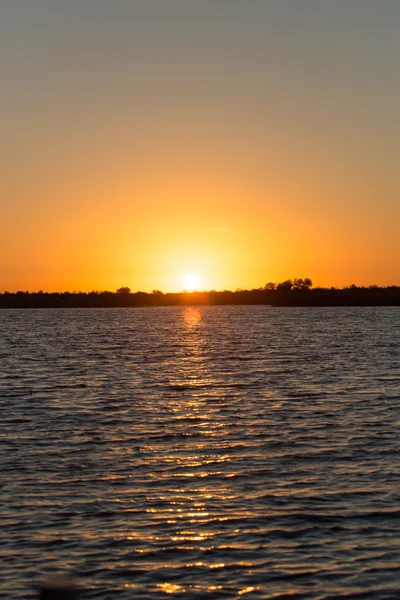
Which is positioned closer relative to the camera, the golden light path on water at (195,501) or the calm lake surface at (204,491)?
the calm lake surface at (204,491)

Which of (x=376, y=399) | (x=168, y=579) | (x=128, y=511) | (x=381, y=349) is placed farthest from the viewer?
(x=381, y=349)

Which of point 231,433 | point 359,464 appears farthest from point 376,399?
point 359,464

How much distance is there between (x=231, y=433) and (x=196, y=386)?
15699 millimetres

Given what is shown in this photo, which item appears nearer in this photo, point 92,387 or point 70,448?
point 70,448

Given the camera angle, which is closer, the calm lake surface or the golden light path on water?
the calm lake surface

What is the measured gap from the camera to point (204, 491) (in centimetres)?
1798

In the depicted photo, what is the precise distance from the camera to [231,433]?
25.3 metres

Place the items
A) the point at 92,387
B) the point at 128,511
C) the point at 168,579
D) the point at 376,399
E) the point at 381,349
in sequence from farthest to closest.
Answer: the point at 381,349
the point at 92,387
the point at 376,399
the point at 128,511
the point at 168,579

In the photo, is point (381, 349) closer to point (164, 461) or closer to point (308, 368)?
point (308, 368)

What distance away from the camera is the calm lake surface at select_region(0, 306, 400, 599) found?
515 inches

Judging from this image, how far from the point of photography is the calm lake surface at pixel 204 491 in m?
13.1

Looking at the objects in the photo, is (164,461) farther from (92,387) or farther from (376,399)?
(92,387)

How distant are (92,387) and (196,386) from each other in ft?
16.8

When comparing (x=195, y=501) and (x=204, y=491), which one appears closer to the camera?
(x=195, y=501)
